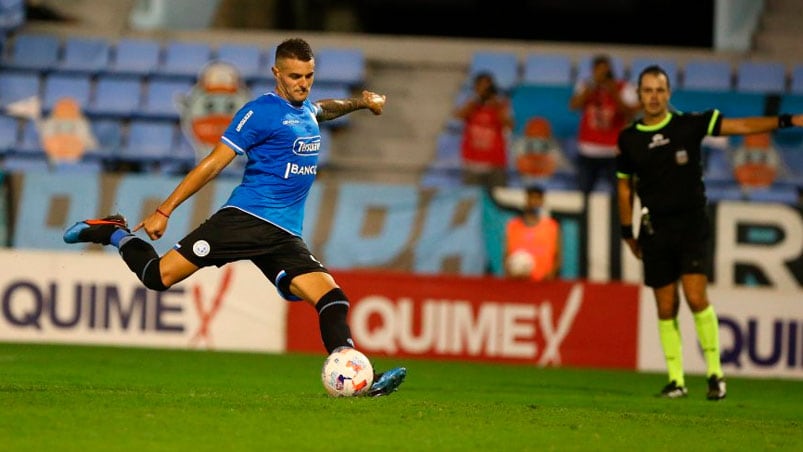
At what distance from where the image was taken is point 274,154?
824cm

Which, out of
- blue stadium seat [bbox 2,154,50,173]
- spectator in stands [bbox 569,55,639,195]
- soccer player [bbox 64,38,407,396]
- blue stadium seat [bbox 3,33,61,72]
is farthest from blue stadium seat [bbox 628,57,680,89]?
soccer player [bbox 64,38,407,396]

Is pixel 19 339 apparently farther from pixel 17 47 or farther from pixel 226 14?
pixel 226 14

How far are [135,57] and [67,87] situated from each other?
3.40 ft

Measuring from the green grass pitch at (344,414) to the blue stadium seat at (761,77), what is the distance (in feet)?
25.7

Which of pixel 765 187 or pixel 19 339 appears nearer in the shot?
pixel 19 339

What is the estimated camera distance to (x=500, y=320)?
554 inches

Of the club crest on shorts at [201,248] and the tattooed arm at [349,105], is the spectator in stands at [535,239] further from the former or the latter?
the club crest on shorts at [201,248]

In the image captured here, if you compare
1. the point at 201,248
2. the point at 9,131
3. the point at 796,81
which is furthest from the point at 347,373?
the point at 796,81

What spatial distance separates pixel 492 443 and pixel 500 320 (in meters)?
7.38

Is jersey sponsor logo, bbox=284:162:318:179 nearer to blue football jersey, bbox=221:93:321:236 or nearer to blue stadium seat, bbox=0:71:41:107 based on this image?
blue football jersey, bbox=221:93:321:236

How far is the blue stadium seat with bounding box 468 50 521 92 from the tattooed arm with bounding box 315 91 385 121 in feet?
32.5

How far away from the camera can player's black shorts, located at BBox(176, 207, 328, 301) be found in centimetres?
824

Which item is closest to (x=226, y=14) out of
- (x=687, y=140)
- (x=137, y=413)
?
(x=687, y=140)

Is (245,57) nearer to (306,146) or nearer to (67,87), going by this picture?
(67,87)
